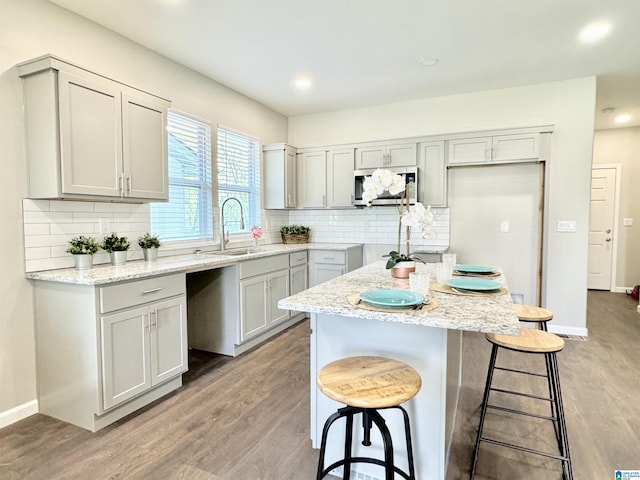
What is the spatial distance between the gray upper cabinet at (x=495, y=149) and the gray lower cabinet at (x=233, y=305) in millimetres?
2371

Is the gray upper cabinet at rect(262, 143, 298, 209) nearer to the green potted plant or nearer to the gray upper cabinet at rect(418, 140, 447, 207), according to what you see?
the green potted plant

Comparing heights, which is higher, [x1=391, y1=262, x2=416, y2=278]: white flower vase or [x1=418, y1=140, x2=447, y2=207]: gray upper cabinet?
[x1=418, y1=140, x2=447, y2=207]: gray upper cabinet

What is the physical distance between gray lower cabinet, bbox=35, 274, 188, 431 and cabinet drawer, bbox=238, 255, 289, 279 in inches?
34.0

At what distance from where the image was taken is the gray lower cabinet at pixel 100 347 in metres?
2.10

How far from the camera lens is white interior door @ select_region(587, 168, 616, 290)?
609 centimetres

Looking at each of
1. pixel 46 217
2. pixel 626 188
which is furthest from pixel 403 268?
pixel 626 188

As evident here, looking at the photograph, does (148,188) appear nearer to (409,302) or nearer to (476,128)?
(409,302)

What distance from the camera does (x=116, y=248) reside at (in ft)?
8.66

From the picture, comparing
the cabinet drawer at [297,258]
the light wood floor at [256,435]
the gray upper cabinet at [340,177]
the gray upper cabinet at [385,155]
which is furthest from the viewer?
the gray upper cabinet at [340,177]

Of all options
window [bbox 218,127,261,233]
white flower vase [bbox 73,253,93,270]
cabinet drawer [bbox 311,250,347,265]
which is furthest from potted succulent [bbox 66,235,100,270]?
cabinet drawer [bbox 311,250,347,265]

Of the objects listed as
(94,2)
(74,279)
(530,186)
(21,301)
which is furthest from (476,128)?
(21,301)

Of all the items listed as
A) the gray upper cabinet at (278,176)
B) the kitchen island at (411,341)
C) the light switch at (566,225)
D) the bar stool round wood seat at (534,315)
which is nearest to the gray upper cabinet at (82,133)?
the kitchen island at (411,341)

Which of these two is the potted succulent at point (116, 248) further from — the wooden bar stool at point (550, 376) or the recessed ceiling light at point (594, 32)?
the recessed ceiling light at point (594, 32)

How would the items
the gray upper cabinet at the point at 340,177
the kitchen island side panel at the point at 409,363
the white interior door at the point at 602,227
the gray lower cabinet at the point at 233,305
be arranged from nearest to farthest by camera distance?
the kitchen island side panel at the point at 409,363 → the gray lower cabinet at the point at 233,305 → the gray upper cabinet at the point at 340,177 → the white interior door at the point at 602,227
